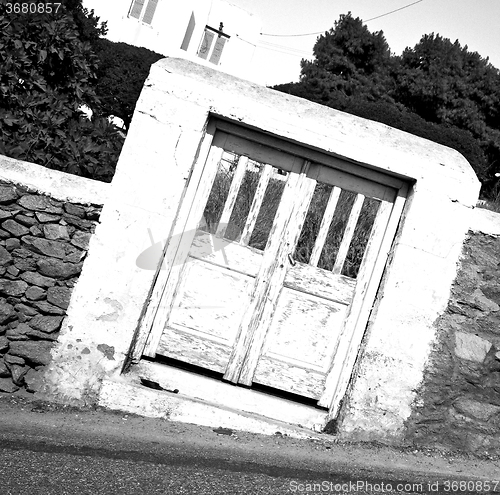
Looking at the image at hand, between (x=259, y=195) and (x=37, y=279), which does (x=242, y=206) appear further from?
(x=37, y=279)

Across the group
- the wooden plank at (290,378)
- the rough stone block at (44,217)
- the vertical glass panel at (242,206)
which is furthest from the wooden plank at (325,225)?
the rough stone block at (44,217)

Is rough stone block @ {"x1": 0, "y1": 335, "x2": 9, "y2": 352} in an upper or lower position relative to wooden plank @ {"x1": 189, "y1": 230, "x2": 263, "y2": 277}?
lower

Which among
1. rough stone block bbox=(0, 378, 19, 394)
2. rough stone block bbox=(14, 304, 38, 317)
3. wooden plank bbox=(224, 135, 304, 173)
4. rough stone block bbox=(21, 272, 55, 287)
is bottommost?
rough stone block bbox=(0, 378, 19, 394)

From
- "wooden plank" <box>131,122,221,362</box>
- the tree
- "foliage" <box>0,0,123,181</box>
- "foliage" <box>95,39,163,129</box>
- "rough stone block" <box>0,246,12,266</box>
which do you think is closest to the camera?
"rough stone block" <box>0,246,12,266</box>

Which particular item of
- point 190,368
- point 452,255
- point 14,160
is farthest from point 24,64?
point 452,255

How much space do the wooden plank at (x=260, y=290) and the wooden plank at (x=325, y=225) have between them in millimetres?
230

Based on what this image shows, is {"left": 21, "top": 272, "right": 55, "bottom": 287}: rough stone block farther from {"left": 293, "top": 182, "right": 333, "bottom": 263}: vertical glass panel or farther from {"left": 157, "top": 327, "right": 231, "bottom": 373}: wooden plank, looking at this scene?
{"left": 293, "top": 182, "right": 333, "bottom": 263}: vertical glass panel

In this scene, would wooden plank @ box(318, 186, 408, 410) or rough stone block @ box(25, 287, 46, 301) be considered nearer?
rough stone block @ box(25, 287, 46, 301)

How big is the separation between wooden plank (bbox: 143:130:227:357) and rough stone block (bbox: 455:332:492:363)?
1.97m

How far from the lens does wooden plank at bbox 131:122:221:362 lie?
4555mm

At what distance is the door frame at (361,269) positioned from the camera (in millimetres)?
4574

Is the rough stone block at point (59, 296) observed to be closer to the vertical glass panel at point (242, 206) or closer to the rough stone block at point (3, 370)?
the rough stone block at point (3, 370)

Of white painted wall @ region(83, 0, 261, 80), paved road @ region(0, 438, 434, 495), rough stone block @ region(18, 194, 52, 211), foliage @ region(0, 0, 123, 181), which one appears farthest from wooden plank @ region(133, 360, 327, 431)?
white painted wall @ region(83, 0, 261, 80)

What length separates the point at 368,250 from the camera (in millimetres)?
4750
